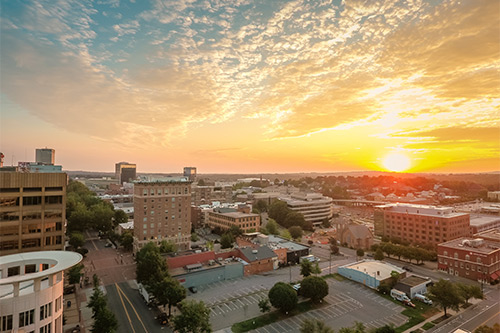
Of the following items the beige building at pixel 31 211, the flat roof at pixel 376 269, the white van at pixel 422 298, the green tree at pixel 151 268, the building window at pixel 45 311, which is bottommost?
the white van at pixel 422 298

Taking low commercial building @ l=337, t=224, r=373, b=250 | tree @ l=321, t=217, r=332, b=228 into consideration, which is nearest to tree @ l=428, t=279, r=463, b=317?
low commercial building @ l=337, t=224, r=373, b=250

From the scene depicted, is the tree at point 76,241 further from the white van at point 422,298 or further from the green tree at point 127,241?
the white van at point 422,298

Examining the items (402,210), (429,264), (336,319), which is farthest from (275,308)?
(402,210)

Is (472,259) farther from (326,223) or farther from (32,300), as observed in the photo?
(32,300)

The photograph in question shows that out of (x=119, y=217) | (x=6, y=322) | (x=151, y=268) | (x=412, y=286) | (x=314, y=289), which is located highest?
(x=6, y=322)

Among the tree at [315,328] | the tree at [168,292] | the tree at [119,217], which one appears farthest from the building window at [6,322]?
the tree at [119,217]

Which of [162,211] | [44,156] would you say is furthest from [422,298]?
[44,156]
